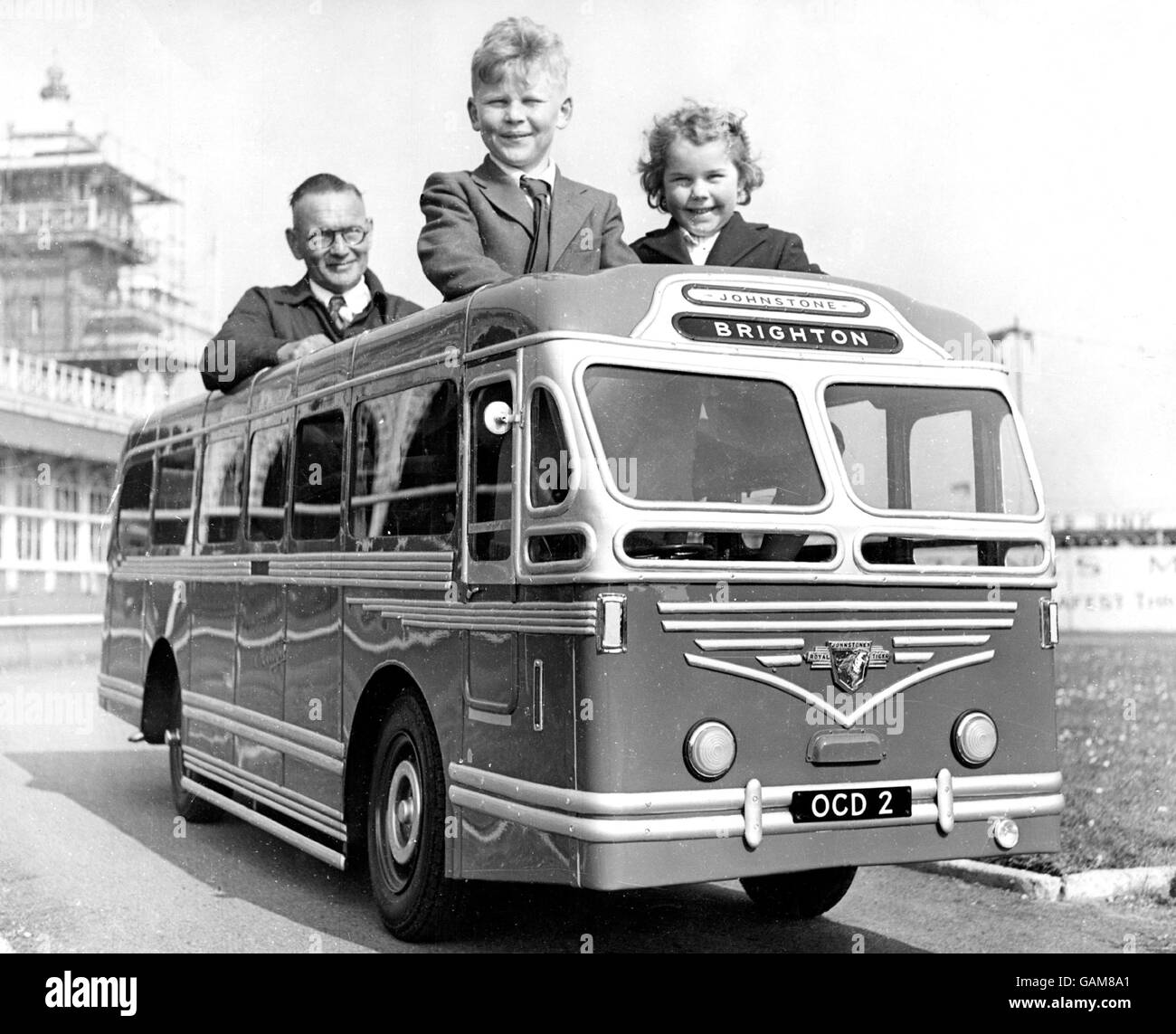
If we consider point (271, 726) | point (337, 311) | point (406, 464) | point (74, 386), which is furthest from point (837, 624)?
point (74, 386)

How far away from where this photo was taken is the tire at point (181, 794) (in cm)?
997

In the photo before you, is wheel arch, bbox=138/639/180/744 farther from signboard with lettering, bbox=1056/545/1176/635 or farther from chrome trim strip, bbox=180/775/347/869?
signboard with lettering, bbox=1056/545/1176/635

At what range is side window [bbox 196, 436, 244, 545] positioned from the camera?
9188 millimetres

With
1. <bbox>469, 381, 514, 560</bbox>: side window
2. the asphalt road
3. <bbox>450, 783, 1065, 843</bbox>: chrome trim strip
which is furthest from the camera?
the asphalt road

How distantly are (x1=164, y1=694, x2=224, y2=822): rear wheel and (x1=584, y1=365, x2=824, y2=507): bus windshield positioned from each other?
510 centimetres

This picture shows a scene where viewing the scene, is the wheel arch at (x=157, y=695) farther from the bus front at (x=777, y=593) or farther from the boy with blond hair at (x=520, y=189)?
the bus front at (x=777, y=593)

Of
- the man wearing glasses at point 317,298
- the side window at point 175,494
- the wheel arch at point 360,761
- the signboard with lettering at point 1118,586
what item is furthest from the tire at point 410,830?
the signboard with lettering at point 1118,586

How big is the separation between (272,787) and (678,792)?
3.49m

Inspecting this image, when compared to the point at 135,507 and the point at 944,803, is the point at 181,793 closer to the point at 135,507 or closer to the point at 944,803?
the point at 135,507

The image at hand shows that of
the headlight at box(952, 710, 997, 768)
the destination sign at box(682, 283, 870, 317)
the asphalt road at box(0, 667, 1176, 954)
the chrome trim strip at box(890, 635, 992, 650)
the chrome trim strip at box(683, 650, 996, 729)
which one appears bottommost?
the asphalt road at box(0, 667, 1176, 954)

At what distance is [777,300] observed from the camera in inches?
239

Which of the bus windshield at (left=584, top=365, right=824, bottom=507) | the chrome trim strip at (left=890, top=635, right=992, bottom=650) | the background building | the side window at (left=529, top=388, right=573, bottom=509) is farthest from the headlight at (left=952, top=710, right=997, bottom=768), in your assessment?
the background building

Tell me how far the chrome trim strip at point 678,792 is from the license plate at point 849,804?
20 millimetres
